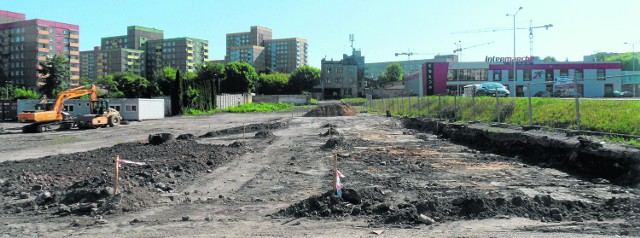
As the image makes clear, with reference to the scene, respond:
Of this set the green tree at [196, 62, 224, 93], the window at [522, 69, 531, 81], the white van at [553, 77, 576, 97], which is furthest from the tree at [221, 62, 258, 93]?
the white van at [553, 77, 576, 97]

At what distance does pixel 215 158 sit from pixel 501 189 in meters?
8.99

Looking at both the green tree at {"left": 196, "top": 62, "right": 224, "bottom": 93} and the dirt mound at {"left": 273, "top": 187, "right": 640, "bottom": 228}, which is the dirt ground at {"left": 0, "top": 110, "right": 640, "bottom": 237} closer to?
the dirt mound at {"left": 273, "top": 187, "right": 640, "bottom": 228}

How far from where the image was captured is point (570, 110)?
15969 mm

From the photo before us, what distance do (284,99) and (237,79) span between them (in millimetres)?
11656

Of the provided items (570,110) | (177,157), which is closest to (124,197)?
(177,157)

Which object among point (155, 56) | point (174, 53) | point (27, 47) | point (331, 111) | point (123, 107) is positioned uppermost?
point (174, 53)

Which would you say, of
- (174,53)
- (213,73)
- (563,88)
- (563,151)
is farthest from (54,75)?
(563,151)

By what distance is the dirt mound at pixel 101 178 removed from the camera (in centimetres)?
851

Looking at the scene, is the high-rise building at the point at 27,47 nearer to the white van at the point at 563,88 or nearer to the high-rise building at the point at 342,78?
the high-rise building at the point at 342,78

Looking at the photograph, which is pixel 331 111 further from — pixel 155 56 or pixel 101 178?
pixel 155 56

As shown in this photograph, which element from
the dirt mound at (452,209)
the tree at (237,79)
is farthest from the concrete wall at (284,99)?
the dirt mound at (452,209)

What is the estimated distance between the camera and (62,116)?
3584cm

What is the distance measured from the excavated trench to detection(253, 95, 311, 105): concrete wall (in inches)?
3037

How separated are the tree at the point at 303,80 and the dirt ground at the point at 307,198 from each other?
102m
